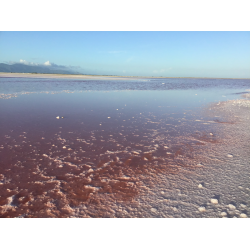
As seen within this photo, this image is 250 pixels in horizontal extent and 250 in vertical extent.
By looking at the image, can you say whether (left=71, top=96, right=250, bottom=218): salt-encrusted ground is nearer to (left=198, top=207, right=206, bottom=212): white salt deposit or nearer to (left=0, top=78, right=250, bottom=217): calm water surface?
(left=198, top=207, right=206, bottom=212): white salt deposit

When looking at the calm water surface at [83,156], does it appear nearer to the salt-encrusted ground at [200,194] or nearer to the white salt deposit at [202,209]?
the salt-encrusted ground at [200,194]

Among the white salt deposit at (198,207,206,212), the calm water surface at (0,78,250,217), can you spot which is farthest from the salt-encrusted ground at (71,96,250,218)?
the calm water surface at (0,78,250,217)

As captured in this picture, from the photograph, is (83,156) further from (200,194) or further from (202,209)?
(202,209)

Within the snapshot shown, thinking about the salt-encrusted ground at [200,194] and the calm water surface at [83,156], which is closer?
the salt-encrusted ground at [200,194]

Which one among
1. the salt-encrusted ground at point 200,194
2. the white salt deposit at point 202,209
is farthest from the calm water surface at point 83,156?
the white salt deposit at point 202,209

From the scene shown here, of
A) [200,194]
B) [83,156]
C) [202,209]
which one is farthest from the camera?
[83,156]

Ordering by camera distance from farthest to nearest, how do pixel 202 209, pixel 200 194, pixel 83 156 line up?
pixel 83 156, pixel 200 194, pixel 202 209

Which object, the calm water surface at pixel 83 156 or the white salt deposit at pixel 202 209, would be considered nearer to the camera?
the white salt deposit at pixel 202 209

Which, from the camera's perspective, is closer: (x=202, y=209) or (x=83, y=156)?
(x=202, y=209)

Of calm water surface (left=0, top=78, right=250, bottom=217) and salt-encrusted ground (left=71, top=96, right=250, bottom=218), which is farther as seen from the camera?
calm water surface (left=0, top=78, right=250, bottom=217)

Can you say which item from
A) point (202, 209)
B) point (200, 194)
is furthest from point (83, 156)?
point (202, 209)
